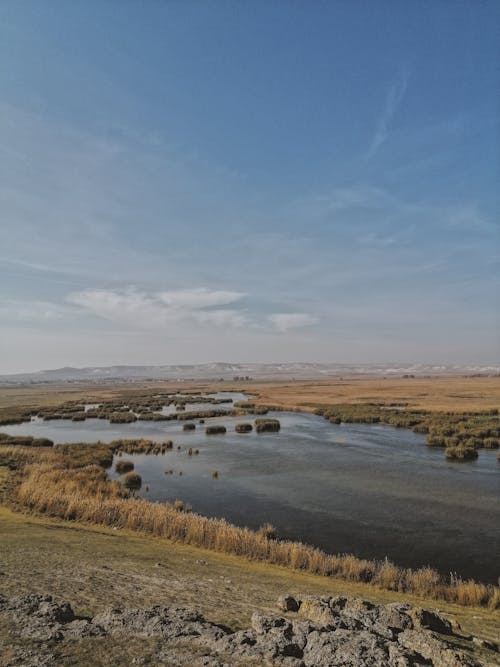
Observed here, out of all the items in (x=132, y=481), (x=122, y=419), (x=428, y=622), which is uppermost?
(x=428, y=622)

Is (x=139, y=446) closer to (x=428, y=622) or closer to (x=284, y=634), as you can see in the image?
(x=428, y=622)

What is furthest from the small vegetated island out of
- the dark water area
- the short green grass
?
the dark water area

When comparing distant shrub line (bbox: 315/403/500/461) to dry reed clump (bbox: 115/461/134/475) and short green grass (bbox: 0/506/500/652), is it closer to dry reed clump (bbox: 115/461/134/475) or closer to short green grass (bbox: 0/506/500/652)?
dry reed clump (bbox: 115/461/134/475)

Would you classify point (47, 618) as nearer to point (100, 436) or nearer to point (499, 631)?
point (499, 631)

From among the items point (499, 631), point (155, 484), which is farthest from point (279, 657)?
point (155, 484)

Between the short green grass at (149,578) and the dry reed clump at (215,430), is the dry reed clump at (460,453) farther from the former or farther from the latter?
the short green grass at (149,578)

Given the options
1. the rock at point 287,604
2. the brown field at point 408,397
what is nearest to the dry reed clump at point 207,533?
the rock at point 287,604

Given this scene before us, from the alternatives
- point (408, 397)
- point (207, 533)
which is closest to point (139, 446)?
point (207, 533)

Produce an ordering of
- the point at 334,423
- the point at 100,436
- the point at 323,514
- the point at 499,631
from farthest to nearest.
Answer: the point at 334,423 < the point at 100,436 < the point at 323,514 < the point at 499,631

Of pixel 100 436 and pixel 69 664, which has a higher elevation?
pixel 69 664
